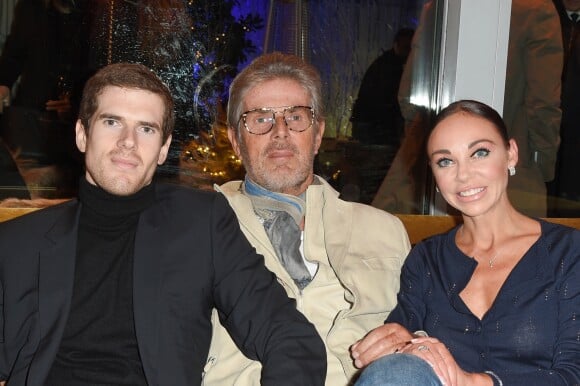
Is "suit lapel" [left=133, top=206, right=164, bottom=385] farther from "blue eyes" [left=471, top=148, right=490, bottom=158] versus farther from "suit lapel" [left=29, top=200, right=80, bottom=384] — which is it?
"blue eyes" [left=471, top=148, right=490, bottom=158]

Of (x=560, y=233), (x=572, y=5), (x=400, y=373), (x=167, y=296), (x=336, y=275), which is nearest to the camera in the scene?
(x=400, y=373)

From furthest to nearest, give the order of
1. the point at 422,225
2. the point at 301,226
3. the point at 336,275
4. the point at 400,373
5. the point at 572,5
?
the point at 572,5 → the point at 422,225 → the point at 301,226 → the point at 336,275 → the point at 400,373

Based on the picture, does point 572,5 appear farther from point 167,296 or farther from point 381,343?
point 167,296

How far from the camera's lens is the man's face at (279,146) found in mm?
2047

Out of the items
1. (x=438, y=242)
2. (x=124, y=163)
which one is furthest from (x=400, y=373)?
(x=124, y=163)

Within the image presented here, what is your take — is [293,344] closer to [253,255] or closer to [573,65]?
[253,255]

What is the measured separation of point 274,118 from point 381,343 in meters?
0.79

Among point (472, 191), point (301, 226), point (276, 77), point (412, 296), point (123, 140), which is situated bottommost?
point (412, 296)

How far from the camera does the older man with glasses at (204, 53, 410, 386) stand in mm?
1861

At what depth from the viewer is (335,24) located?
13.6ft

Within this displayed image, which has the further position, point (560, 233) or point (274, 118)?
point (274, 118)

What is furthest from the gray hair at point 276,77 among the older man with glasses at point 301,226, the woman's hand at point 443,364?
the woman's hand at point 443,364

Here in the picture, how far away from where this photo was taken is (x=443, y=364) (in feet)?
4.90

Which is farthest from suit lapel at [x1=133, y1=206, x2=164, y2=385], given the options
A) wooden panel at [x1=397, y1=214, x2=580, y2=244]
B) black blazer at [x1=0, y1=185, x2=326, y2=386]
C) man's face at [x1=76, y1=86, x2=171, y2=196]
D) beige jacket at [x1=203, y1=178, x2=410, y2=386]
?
wooden panel at [x1=397, y1=214, x2=580, y2=244]
